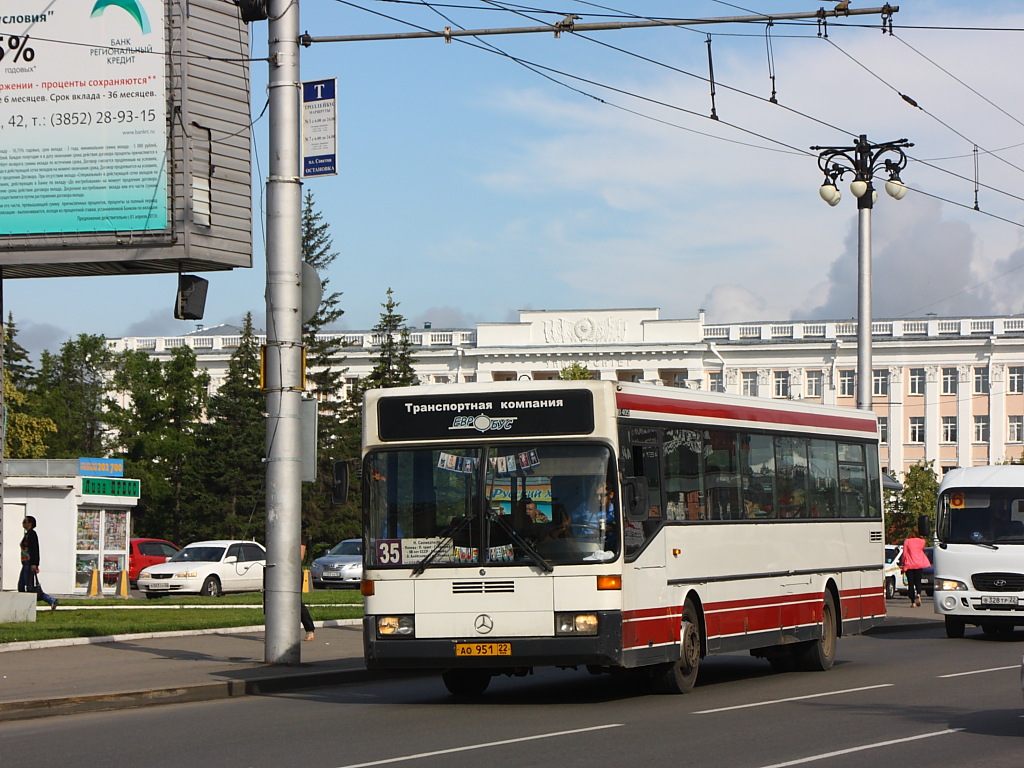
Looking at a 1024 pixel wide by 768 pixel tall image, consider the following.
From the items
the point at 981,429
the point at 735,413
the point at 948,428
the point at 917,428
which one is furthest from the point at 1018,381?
the point at 735,413

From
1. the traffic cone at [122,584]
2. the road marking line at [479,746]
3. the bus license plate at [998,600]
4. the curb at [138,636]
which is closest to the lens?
the road marking line at [479,746]

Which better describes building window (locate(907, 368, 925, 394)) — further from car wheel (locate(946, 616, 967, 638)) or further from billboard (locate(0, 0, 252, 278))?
billboard (locate(0, 0, 252, 278))

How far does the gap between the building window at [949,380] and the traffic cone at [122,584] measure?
8350 cm

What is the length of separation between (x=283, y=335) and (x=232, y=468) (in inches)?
2621

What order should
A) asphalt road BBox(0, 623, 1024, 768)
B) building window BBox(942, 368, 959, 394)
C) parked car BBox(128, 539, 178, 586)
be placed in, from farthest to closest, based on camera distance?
building window BBox(942, 368, 959, 394)
parked car BBox(128, 539, 178, 586)
asphalt road BBox(0, 623, 1024, 768)

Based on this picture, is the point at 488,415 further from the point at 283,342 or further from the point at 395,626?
the point at 283,342

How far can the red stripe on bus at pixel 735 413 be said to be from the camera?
50.5 ft

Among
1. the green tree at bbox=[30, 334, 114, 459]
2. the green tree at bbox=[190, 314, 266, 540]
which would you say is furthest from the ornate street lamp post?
the green tree at bbox=[30, 334, 114, 459]

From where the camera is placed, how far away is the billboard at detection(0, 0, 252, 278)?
2253 centimetres

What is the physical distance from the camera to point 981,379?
112 meters

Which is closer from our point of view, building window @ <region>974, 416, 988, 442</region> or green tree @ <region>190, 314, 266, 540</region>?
green tree @ <region>190, 314, 266, 540</region>

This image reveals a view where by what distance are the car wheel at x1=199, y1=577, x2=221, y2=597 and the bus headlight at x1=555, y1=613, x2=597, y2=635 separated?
28.2 metres

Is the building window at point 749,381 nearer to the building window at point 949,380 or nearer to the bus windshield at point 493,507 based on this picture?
the building window at point 949,380

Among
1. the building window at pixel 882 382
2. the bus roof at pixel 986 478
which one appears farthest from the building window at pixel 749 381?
the bus roof at pixel 986 478
